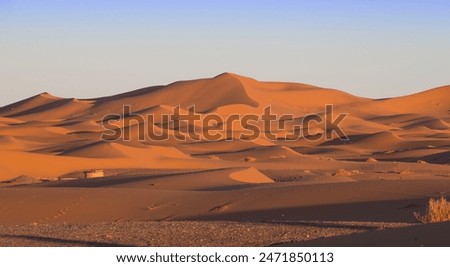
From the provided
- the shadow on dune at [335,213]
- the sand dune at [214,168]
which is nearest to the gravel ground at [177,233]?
the sand dune at [214,168]

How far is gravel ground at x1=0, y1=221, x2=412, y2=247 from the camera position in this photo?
40.5 ft

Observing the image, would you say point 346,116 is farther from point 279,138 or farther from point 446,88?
point 446,88

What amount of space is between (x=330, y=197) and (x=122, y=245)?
10012 mm

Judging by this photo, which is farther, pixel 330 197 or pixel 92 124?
pixel 92 124

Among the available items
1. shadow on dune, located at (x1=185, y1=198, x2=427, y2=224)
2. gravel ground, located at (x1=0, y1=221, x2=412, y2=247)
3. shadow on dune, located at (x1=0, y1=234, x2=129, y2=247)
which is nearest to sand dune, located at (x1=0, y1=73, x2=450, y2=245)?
shadow on dune, located at (x1=185, y1=198, x2=427, y2=224)

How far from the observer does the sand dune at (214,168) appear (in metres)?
20.8

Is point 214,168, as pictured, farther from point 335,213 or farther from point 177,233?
point 177,233

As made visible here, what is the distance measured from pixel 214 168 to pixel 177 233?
29837 millimetres

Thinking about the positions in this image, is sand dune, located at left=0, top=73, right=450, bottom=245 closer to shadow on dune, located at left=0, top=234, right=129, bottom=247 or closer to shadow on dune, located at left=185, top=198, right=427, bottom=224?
shadow on dune, located at left=185, top=198, right=427, bottom=224

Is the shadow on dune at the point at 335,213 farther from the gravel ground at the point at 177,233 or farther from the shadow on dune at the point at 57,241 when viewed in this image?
the shadow on dune at the point at 57,241

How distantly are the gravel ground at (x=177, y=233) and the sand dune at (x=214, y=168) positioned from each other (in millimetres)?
574

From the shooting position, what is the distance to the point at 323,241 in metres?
10.6

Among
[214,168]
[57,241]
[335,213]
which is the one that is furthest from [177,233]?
[214,168]

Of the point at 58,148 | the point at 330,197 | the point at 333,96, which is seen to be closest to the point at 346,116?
the point at 333,96
